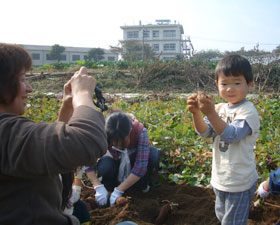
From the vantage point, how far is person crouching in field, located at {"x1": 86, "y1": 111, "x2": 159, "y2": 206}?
2246 mm

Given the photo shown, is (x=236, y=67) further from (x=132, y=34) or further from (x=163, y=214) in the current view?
(x=132, y=34)

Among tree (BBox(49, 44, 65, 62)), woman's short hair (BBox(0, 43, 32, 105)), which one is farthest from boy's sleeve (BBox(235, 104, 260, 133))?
tree (BBox(49, 44, 65, 62))

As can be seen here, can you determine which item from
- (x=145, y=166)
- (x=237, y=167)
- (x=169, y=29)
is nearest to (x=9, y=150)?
(x=237, y=167)

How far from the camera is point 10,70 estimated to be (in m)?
0.97

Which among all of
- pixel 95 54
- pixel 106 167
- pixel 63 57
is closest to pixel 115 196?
pixel 106 167

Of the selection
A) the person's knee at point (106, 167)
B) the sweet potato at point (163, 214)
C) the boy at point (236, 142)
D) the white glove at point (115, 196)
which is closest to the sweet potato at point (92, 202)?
the white glove at point (115, 196)

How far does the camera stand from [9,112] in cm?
104

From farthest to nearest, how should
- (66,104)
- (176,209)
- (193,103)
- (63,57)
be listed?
(63,57) < (176,209) < (193,103) < (66,104)

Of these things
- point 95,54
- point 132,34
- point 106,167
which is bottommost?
point 106,167

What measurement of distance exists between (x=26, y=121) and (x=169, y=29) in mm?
72060

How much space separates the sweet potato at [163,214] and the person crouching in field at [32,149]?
1284 mm

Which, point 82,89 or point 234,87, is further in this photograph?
point 234,87

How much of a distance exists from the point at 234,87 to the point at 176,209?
1.21m

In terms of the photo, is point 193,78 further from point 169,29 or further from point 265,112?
point 169,29
